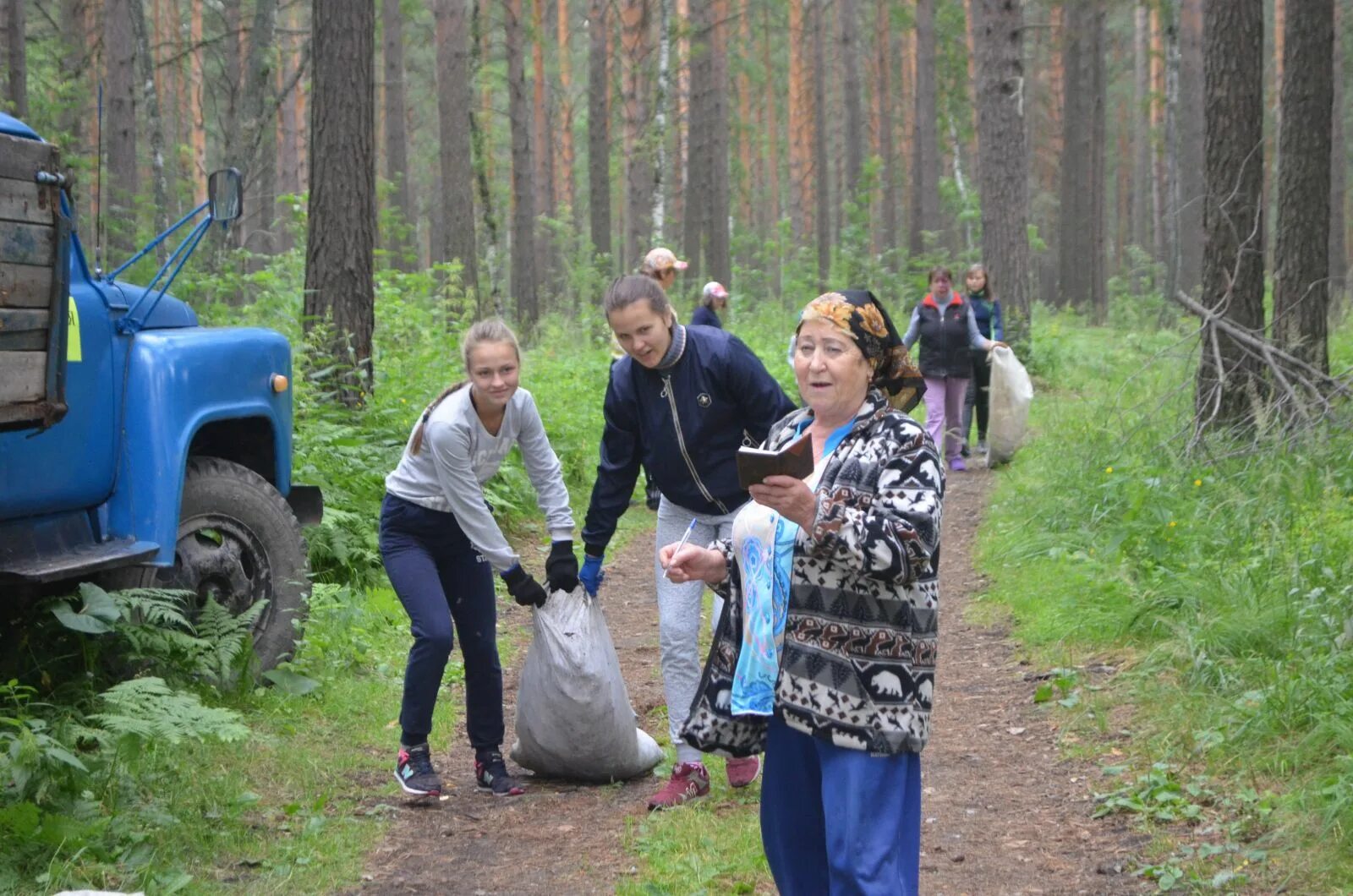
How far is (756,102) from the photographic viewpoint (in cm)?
5278

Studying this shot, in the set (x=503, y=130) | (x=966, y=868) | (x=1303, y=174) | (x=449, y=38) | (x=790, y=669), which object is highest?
(x=503, y=130)

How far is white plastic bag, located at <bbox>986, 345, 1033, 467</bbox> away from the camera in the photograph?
42.8 ft

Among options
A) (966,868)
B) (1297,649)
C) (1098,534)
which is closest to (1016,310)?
(1098,534)

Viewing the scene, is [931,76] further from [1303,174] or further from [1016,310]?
[1303,174]

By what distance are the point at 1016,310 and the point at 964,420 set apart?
5.48 m

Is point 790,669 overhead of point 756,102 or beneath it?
beneath

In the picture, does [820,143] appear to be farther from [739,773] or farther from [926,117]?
[739,773]

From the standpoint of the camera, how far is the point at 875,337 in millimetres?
3154

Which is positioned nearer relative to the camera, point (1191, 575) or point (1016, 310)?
point (1191, 575)

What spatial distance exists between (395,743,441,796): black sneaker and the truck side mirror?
7.20 feet

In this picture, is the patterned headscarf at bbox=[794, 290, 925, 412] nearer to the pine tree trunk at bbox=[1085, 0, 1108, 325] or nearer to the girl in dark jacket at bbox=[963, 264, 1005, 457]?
the girl in dark jacket at bbox=[963, 264, 1005, 457]

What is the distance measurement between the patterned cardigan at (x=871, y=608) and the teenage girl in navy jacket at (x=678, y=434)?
6.41 feet

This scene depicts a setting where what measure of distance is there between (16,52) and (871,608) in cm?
1659

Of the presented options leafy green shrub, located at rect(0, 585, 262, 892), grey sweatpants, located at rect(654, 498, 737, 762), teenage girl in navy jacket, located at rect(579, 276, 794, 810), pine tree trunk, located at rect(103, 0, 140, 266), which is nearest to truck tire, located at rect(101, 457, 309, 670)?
leafy green shrub, located at rect(0, 585, 262, 892)
